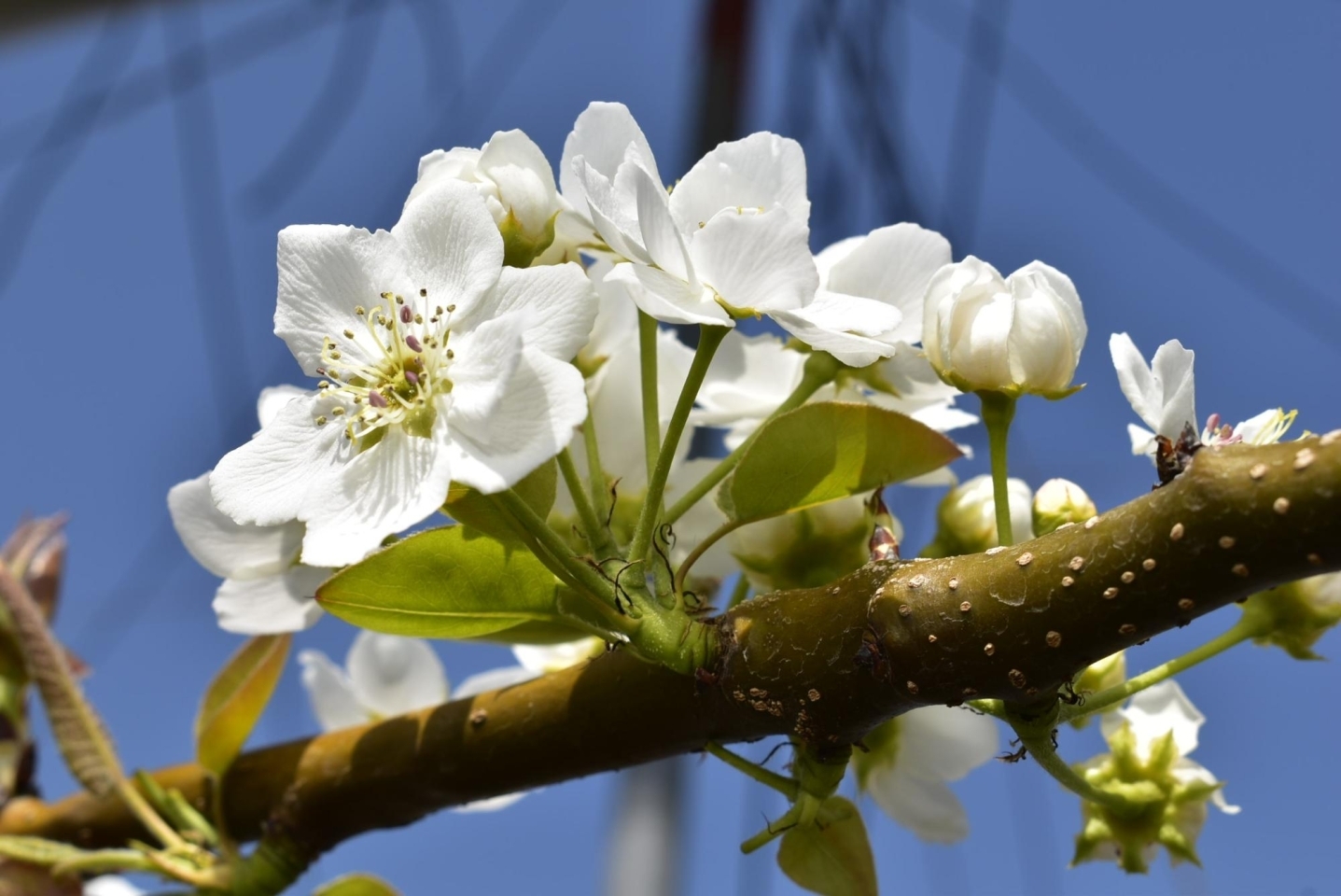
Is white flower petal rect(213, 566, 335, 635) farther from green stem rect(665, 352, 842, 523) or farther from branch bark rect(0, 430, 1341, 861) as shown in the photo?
green stem rect(665, 352, 842, 523)

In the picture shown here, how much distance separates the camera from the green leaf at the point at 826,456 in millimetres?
367

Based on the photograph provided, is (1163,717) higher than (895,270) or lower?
lower

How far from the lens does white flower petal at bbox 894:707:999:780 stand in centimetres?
45

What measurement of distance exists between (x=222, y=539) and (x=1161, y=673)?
1.09 feet

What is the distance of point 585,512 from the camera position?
0.38 metres

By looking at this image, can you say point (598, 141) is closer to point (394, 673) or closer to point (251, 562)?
point (251, 562)

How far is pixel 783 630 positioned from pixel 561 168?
17 centimetres

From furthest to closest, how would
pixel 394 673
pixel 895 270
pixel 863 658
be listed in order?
1. pixel 394 673
2. pixel 895 270
3. pixel 863 658

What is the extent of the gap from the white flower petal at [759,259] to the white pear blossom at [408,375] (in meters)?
0.04

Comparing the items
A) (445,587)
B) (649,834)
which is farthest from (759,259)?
(649,834)

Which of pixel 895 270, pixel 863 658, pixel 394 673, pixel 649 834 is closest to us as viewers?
pixel 863 658

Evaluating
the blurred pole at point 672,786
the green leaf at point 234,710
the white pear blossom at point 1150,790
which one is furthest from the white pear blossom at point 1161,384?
the blurred pole at point 672,786

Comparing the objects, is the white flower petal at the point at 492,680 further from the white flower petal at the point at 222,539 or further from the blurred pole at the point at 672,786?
the blurred pole at the point at 672,786

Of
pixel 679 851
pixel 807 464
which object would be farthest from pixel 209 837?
pixel 679 851
